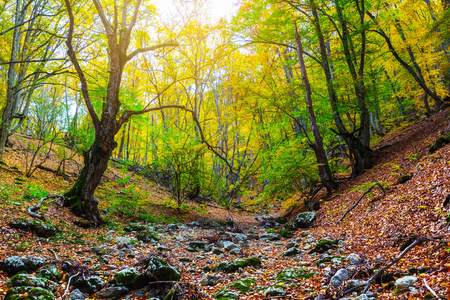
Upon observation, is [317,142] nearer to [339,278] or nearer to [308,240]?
[308,240]

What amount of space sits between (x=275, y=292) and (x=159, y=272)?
162 centimetres

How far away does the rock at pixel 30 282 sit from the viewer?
282 centimetres

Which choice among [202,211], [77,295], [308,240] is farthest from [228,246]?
[202,211]

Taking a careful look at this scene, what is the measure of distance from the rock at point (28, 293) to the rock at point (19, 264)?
2.34 ft

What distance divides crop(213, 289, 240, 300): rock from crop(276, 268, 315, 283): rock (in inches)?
30.3

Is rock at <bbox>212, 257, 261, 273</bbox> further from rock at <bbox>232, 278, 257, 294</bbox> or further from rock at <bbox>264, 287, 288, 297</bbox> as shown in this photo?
rock at <bbox>264, 287, 288, 297</bbox>

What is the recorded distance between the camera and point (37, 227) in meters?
4.65

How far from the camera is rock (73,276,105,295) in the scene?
10.6 feet

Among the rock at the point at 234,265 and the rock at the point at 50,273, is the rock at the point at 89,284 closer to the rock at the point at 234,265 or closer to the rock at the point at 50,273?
the rock at the point at 50,273

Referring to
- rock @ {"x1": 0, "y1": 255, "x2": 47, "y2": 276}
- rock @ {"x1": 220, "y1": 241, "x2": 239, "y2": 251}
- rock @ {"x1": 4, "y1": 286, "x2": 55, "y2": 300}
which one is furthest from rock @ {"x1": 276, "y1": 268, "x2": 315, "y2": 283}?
rock @ {"x1": 0, "y1": 255, "x2": 47, "y2": 276}

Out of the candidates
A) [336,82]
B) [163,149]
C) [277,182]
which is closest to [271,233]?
[277,182]

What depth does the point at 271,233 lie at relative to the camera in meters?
7.81

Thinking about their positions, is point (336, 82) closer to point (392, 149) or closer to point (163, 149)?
point (392, 149)

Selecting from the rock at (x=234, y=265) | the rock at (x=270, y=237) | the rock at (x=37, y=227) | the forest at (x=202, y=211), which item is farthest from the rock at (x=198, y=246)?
Answer: the rock at (x=37, y=227)
